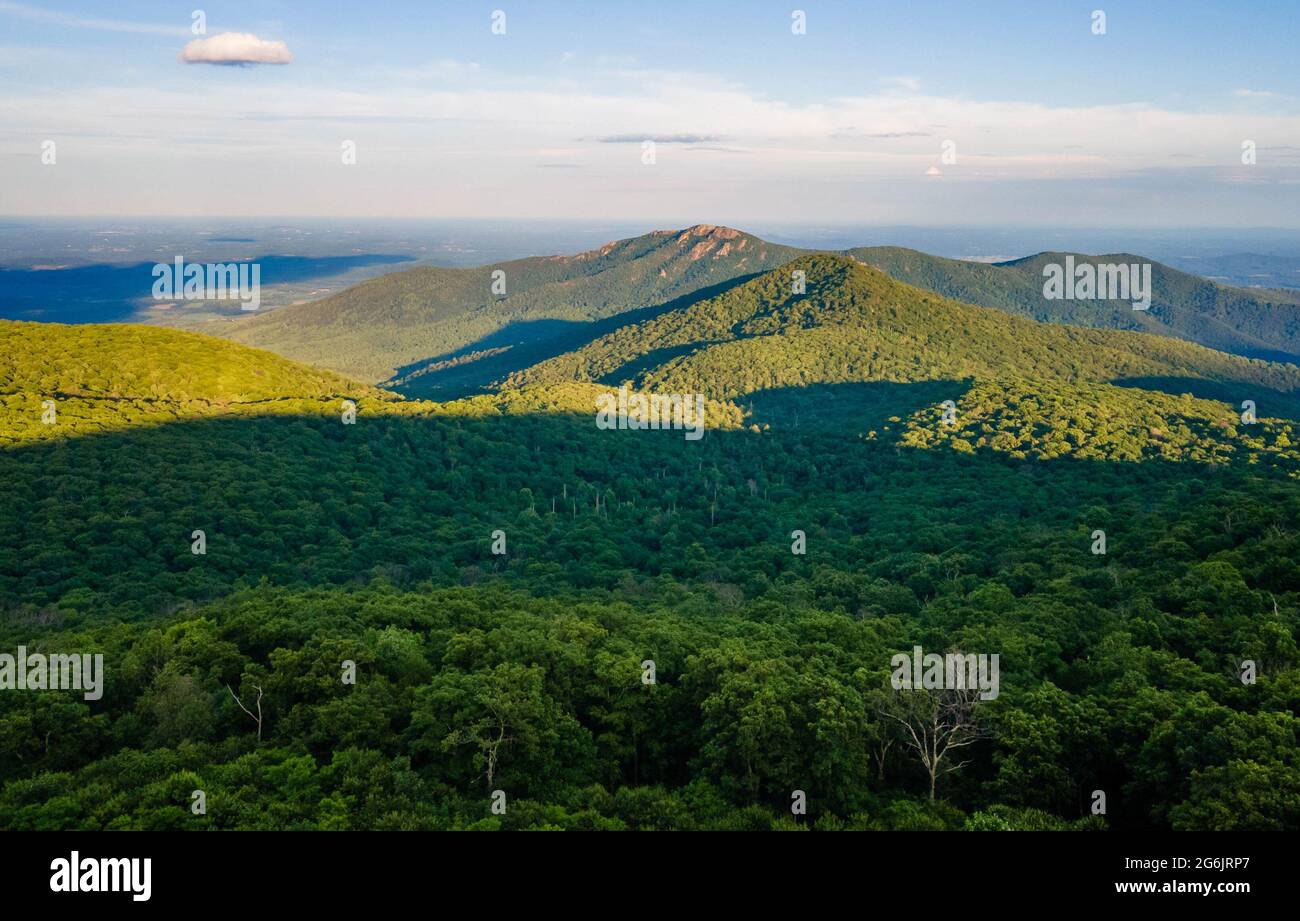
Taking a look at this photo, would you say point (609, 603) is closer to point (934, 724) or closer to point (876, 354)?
point (934, 724)

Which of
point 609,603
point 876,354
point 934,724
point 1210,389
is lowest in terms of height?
point 609,603

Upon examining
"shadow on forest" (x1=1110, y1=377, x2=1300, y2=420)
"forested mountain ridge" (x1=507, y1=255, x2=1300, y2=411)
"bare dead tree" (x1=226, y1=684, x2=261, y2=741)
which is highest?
"forested mountain ridge" (x1=507, y1=255, x2=1300, y2=411)

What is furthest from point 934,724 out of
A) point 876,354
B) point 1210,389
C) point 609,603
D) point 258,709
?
point 1210,389

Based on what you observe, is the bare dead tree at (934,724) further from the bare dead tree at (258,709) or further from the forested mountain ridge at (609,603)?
the bare dead tree at (258,709)

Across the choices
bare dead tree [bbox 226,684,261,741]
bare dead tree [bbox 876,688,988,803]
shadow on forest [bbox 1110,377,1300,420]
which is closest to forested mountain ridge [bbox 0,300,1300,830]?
bare dead tree [bbox 226,684,261,741]

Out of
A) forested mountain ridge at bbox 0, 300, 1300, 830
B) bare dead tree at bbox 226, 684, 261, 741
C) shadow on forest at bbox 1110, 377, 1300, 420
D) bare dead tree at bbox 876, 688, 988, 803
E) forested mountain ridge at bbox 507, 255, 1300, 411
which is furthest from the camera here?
forested mountain ridge at bbox 507, 255, 1300, 411

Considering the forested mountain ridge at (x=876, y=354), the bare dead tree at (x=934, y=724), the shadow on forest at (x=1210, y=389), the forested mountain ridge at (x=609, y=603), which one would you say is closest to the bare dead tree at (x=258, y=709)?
the forested mountain ridge at (x=609, y=603)

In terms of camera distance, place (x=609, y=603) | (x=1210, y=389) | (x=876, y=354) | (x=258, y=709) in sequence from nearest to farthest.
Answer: (x=258, y=709)
(x=609, y=603)
(x=1210, y=389)
(x=876, y=354)

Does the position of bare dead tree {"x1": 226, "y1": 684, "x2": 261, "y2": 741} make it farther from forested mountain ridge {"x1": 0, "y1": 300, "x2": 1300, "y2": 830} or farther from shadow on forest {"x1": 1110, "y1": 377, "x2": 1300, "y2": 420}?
shadow on forest {"x1": 1110, "y1": 377, "x2": 1300, "y2": 420}
